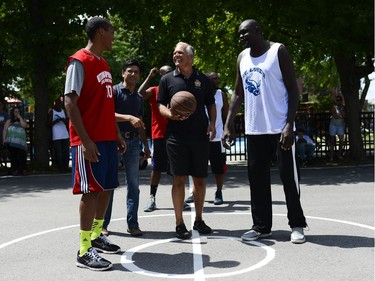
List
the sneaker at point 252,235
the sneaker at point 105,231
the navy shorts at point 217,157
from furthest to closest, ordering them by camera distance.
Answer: the navy shorts at point 217,157, the sneaker at point 105,231, the sneaker at point 252,235

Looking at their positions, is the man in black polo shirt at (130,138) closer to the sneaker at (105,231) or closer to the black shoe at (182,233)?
the sneaker at (105,231)

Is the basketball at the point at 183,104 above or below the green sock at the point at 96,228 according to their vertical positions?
above

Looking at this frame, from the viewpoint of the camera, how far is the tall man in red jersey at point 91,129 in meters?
5.21

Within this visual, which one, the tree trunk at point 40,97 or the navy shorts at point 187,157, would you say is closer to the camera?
the navy shorts at point 187,157

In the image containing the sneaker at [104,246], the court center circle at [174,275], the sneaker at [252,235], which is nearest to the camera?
the court center circle at [174,275]

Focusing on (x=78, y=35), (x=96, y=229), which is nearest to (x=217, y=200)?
(x=96, y=229)

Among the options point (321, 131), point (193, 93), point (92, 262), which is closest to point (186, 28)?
point (321, 131)

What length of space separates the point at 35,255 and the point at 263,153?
8.98ft

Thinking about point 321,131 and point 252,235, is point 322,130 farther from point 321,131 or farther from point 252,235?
point 252,235

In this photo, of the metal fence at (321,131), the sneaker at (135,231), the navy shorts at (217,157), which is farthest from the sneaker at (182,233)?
the metal fence at (321,131)

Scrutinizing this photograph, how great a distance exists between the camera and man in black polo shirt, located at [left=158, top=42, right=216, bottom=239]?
6.73m

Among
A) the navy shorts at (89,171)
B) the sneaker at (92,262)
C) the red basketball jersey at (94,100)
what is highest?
the red basketball jersey at (94,100)

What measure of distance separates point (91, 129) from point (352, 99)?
13144mm

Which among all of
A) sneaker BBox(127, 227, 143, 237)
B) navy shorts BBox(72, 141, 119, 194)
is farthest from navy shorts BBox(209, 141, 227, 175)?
navy shorts BBox(72, 141, 119, 194)
